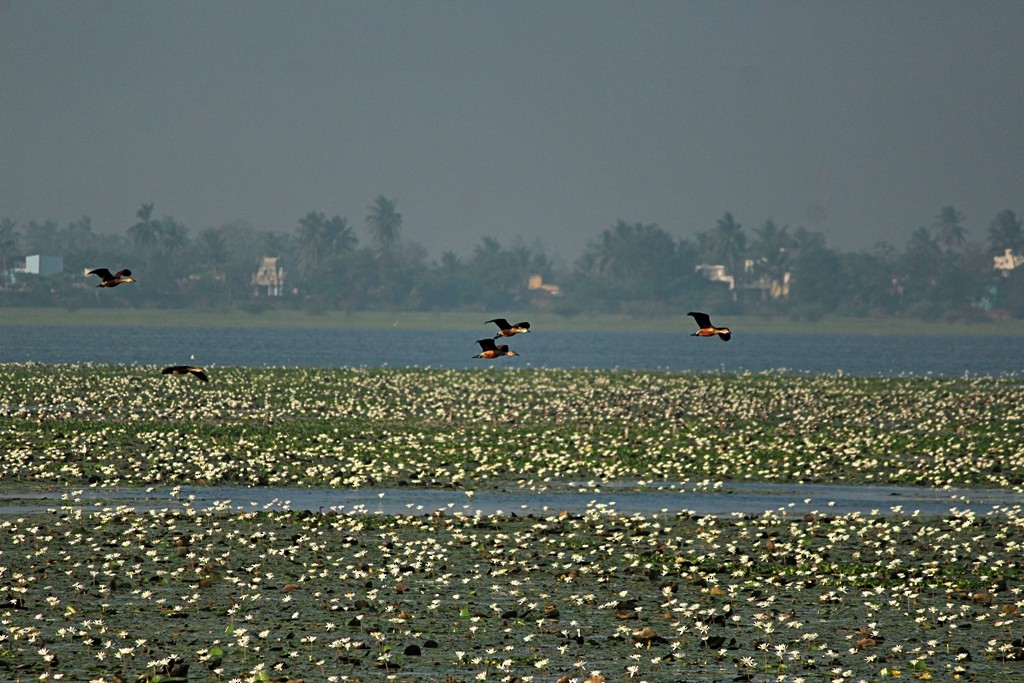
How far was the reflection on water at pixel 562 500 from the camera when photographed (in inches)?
1118

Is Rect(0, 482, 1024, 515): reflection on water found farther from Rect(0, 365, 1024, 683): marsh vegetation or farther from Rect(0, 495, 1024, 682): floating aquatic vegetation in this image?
Rect(0, 495, 1024, 682): floating aquatic vegetation

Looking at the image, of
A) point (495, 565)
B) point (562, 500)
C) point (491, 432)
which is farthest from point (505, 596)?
point (491, 432)

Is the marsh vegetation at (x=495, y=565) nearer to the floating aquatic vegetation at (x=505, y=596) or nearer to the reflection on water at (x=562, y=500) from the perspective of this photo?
the floating aquatic vegetation at (x=505, y=596)

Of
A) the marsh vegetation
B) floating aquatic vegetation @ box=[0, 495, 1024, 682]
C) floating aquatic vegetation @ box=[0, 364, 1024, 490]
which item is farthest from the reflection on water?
floating aquatic vegetation @ box=[0, 364, 1024, 490]

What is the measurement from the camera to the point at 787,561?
904 inches

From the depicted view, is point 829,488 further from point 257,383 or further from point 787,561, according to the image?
point 257,383

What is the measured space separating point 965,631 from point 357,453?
21355 mm

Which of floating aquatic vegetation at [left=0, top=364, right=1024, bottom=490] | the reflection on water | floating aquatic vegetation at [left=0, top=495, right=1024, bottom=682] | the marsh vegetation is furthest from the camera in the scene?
floating aquatic vegetation at [left=0, top=364, right=1024, bottom=490]

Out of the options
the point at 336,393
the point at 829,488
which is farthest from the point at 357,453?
the point at 336,393

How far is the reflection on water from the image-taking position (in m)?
28.4

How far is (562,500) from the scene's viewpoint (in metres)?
30.2

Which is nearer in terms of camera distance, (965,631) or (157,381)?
(965,631)

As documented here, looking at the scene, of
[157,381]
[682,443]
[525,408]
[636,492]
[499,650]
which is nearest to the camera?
[499,650]

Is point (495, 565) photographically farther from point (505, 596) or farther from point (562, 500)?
point (562, 500)
